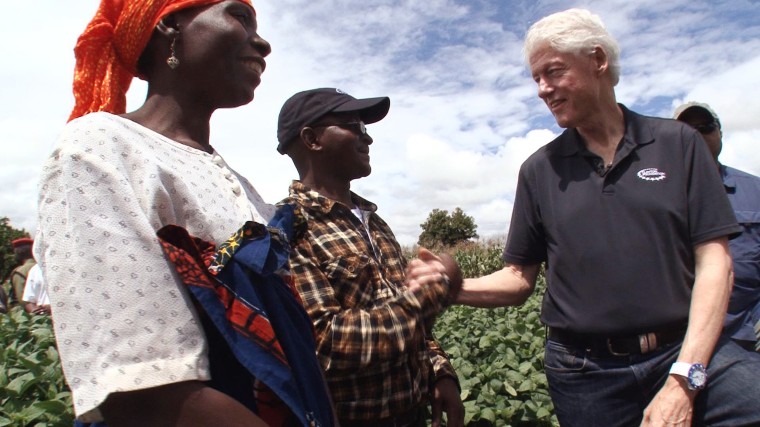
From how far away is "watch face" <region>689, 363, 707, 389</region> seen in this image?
1708mm

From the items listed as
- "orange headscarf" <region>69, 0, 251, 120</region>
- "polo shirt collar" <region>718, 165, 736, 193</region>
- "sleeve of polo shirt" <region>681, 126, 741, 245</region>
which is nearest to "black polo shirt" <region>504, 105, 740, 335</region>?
"sleeve of polo shirt" <region>681, 126, 741, 245</region>

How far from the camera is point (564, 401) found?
2053mm

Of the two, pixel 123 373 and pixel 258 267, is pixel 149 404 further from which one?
pixel 258 267

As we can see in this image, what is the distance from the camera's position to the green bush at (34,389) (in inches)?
92.4

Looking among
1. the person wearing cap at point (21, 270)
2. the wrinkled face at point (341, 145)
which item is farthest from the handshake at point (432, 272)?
the person wearing cap at point (21, 270)

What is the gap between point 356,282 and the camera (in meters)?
1.89

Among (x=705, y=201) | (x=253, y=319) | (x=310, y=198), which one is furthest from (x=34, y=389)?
(x=705, y=201)

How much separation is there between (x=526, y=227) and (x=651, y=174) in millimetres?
480

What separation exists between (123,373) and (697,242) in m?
1.70

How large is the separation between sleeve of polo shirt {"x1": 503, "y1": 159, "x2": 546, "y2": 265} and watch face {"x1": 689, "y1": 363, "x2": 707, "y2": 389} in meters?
0.69

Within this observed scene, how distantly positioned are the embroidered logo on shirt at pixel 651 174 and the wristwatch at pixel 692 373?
59cm

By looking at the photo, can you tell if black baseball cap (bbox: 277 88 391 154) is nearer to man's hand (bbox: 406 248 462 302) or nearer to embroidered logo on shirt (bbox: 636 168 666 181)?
man's hand (bbox: 406 248 462 302)

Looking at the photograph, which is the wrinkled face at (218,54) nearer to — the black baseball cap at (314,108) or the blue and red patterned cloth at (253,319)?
the blue and red patterned cloth at (253,319)

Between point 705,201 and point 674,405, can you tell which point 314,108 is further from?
point 674,405
